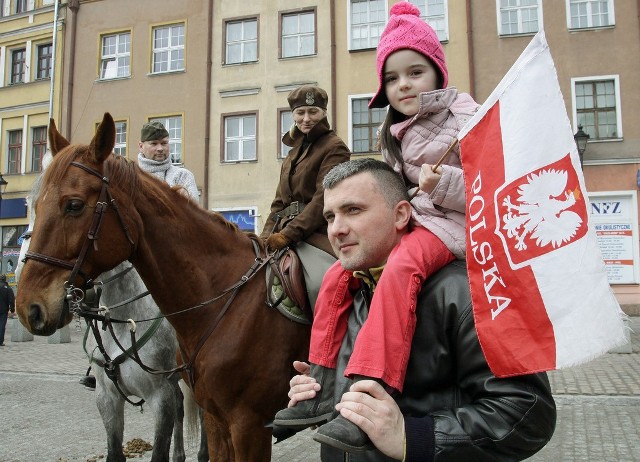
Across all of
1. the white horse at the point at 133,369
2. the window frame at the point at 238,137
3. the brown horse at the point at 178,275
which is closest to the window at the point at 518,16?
the window frame at the point at 238,137

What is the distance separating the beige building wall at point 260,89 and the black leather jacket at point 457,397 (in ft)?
60.4

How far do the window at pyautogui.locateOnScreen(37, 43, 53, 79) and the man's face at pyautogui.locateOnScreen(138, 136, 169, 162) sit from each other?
74.9ft

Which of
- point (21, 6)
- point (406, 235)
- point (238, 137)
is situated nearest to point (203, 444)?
point (406, 235)

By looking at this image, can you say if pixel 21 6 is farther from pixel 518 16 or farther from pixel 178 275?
pixel 178 275

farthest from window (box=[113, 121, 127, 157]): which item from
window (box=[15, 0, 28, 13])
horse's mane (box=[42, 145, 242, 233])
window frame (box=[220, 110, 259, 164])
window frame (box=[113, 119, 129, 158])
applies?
horse's mane (box=[42, 145, 242, 233])

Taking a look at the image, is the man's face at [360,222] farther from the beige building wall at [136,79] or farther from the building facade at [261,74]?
the beige building wall at [136,79]

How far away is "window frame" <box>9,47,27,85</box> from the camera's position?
24727 mm

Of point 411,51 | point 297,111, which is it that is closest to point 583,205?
point 411,51

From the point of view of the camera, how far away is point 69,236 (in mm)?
2742

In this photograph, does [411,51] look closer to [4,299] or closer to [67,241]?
[67,241]

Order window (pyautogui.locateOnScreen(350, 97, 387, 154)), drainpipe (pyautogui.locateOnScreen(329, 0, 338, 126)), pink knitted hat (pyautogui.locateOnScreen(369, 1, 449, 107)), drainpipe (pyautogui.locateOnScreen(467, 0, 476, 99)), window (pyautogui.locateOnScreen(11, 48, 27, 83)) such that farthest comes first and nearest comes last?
window (pyautogui.locateOnScreen(11, 48, 27, 83)) → drainpipe (pyautogui.locateOnScreen(329, 0, 338, 126)) → window (pyautogui.locateOnScreen(350, 97, 387, 154)) → drainpipe (pyautogui.locateOnScreen(467, 0, 476, 99)) → pink knitted hat (pyautogui.locateOnScreen(369, 1, 449, 107))

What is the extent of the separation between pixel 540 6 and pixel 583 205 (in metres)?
19.9

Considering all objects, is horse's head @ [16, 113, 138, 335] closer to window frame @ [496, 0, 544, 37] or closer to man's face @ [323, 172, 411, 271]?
man's face @ [323, 172, 411, 271]

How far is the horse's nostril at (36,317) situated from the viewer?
2.66 metres
